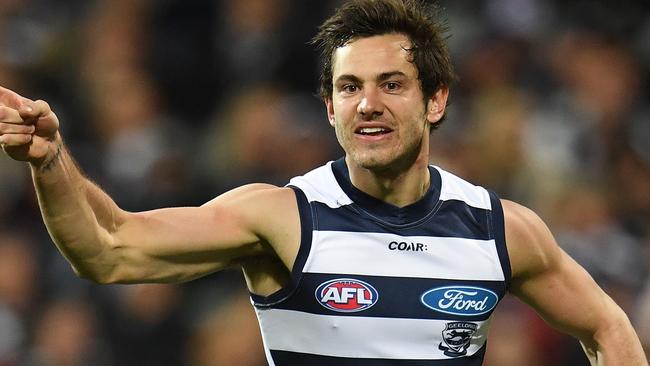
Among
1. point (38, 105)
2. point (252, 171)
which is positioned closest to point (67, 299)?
point (252, 171)

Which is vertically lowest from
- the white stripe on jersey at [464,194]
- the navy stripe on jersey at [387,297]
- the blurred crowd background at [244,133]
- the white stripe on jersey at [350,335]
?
the blurred crowd background at [244,133]

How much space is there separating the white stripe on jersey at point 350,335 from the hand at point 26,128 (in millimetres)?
994

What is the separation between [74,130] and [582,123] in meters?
3.21

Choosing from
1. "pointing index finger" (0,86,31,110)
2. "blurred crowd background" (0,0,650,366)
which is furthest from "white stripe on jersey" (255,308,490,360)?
"blurred crowd background" (0,0,650,366)

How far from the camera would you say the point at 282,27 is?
8.24m

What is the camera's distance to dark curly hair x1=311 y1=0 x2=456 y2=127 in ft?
13.7

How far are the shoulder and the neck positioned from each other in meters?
0.32

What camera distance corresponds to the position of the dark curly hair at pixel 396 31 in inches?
165

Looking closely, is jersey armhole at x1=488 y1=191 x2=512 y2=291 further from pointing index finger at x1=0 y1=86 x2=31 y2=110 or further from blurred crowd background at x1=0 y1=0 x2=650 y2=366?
blurred crowd background at x1=0 y1=0 x2=650 y2=366

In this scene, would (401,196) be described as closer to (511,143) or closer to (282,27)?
(511,143)

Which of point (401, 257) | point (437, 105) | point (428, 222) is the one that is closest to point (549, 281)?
point (428, 222)

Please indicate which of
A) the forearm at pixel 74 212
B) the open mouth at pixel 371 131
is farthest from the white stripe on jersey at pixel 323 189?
the forearm at pixel 74 212

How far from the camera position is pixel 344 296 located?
3.96m

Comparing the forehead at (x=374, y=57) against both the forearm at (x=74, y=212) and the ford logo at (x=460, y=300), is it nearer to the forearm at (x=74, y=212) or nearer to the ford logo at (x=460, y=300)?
the ford logo at (x=460, y=300)
